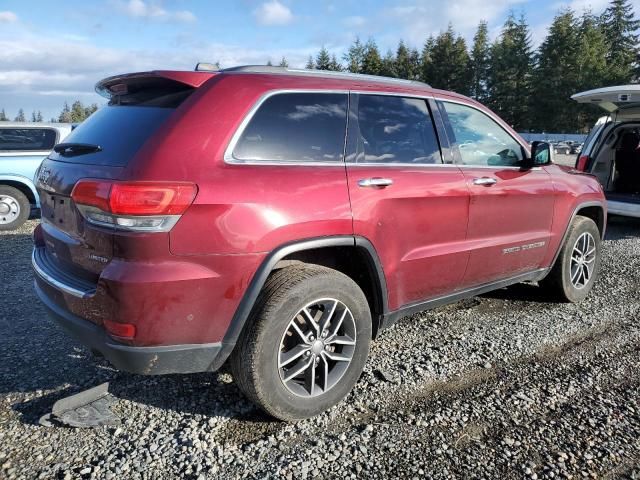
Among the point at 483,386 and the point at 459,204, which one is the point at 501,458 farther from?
the point at 459,204

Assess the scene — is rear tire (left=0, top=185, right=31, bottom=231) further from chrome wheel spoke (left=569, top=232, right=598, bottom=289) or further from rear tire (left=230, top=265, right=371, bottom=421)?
chrome wheel spoke (left=569, top=232, right=598, bottom=289)

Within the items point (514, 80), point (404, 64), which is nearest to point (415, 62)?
point (404, 64)

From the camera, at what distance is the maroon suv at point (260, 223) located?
2.28 metres

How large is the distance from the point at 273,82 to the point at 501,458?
2.26 metres

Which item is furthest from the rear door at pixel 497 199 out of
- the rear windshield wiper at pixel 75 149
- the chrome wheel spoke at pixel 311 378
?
the rear windshield wiper at pixel 75 149

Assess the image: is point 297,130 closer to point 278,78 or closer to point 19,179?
point 278,78

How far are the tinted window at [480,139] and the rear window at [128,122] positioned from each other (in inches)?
78.0

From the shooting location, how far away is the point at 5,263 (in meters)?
6.00

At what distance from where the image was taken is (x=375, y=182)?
115 inches

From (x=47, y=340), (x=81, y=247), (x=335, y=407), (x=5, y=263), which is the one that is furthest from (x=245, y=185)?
(x=5, y=263)

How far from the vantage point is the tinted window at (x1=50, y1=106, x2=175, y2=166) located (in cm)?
245

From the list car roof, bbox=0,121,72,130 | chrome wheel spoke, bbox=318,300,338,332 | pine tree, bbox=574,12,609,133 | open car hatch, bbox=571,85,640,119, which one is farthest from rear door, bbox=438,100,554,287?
pine tree, bbox=574,12,609,133

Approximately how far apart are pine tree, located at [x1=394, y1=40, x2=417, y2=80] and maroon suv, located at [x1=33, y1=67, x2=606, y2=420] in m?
65.0

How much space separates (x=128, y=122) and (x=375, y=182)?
4.60 ft
